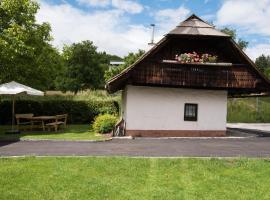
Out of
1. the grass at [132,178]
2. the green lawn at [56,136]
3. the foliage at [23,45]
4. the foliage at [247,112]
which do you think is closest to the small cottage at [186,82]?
the green lawn at [56,136]

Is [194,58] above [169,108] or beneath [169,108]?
above

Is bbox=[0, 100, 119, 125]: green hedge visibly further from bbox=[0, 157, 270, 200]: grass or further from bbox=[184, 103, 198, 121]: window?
bbox=[0, 157, 270, 200]: grass

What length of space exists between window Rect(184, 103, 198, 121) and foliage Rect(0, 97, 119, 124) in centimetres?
988

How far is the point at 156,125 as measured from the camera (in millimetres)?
22344

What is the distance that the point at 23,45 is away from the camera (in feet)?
76.7

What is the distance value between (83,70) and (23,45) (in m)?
60.1

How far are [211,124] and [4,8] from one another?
13.1 metres

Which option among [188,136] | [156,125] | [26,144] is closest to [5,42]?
[26,144]

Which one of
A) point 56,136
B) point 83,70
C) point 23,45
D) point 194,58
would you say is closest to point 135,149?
point 56,136

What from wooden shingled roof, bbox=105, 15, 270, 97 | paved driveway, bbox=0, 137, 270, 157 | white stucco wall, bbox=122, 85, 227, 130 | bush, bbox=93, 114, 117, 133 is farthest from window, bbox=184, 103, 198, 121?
paved driveway, bbox=0, 137, 270, 157

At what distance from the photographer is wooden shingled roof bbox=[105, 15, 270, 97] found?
21.6m

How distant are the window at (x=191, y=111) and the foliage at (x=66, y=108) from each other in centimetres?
988

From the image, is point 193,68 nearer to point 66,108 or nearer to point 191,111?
point 191,111

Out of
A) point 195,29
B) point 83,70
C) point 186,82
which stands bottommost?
point 186,82
